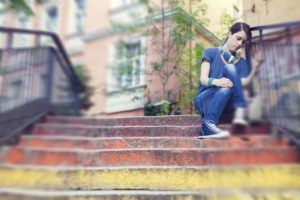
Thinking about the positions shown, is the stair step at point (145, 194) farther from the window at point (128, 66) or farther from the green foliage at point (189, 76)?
the window at point (128, 66)

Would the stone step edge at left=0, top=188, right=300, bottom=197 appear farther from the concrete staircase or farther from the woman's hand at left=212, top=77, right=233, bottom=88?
the woman's hand at left=212, top=77, right=233, bottom=88

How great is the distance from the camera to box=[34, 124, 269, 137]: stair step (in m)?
1.65

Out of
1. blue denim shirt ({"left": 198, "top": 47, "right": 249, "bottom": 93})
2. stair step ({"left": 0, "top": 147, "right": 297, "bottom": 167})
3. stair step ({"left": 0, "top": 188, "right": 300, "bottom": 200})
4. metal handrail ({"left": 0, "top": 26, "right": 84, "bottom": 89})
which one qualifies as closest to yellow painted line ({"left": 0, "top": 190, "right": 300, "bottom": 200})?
stair step ({"left": 0, "top": 188, "right": 300, "bottom": 200})

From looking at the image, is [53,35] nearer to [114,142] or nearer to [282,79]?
[114,142]

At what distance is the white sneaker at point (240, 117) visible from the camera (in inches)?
51.4

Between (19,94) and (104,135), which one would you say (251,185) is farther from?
(19,94)

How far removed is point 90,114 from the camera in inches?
107

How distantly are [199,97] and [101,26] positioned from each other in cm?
326

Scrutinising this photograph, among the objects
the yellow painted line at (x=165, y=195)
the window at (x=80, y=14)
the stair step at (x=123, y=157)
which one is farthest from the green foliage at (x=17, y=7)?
the window at (x=80, y=14)

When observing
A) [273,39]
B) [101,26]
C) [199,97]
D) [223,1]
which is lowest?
[199,97]

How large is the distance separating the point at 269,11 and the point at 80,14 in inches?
122

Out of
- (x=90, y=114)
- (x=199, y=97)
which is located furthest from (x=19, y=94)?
Result: (x=199, y=97)

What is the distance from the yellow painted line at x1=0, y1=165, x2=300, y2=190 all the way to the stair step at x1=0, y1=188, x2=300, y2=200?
21 mm

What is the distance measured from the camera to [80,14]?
4.29m
